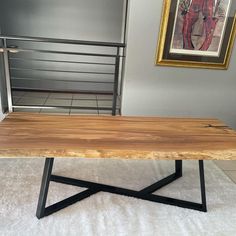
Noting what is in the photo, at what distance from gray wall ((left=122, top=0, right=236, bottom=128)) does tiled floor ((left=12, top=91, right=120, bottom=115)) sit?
58 centimetres

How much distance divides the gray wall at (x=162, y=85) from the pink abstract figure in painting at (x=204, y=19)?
258mm

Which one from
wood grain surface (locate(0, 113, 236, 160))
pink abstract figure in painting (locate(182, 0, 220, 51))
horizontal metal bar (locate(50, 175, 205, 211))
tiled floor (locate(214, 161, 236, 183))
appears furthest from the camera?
pink abstract figure in painting (locate(182, 0, 220, 51))

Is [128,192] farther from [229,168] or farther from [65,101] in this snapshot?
[65,101]

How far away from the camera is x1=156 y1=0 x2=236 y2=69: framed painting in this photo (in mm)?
2154

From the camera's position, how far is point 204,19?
2207mm

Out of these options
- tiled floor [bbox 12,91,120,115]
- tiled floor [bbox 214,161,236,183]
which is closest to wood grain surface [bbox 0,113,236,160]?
tiled floor [bbox 214,161,236,183]

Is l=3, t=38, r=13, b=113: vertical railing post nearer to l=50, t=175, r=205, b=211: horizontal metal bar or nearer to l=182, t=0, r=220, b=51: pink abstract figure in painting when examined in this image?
l=50, t=175, r=205, b=211: horizontal metal bar

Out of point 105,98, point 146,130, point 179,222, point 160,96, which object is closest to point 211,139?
point 146,130

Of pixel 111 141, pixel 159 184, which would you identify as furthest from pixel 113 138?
pixel 159 184

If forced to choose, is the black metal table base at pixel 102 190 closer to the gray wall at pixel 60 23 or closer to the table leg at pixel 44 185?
the table leg at pixel 44 185

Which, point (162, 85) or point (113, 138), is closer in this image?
point (113, 138)

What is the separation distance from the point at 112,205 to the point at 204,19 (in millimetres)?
1901

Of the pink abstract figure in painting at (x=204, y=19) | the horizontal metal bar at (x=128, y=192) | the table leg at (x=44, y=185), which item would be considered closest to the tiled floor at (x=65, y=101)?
the pink abstract figure in painting at (x=204, y=19)

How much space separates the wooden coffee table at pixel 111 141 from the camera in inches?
44.1
